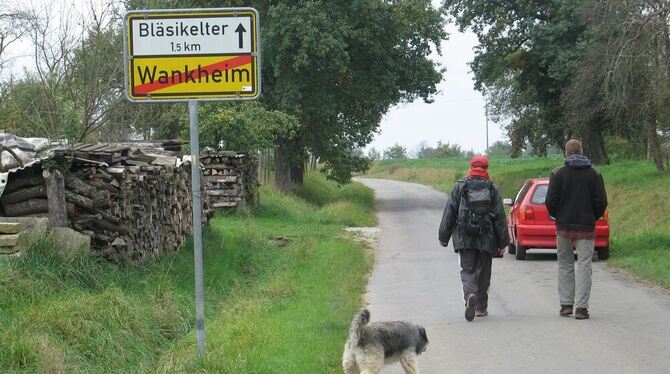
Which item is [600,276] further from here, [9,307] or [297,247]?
[9,307]

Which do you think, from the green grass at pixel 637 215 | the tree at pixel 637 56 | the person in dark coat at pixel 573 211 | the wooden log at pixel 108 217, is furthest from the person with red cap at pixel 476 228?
the tree at pixel 637 56

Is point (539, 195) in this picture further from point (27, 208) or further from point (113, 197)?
point (27, 208)

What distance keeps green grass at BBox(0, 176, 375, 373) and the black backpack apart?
1.78m

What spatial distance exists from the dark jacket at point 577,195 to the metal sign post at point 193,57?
509cm

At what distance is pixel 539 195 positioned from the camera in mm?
17578

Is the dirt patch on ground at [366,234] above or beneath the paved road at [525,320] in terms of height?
beneath

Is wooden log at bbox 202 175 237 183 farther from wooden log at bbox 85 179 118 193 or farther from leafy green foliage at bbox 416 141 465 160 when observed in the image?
leafy green foliage at bbox 416 141 465 160

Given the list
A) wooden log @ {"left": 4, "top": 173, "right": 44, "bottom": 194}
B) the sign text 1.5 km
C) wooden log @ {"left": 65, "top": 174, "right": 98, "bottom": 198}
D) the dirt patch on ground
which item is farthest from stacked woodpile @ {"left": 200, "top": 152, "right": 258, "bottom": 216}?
the sign text 1.5 km

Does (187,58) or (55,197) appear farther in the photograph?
(55,197)

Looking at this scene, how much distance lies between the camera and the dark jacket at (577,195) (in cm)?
1082

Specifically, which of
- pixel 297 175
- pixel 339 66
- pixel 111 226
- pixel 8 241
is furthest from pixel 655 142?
pixel 8 241

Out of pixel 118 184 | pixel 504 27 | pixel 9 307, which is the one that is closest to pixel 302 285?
pixel 118 184

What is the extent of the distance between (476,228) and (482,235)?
115 millimetres

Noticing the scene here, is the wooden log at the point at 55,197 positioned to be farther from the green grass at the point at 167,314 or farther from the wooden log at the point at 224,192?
the wooden log at the point at 224,192
